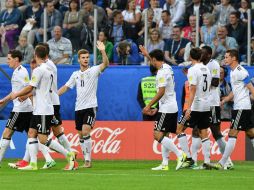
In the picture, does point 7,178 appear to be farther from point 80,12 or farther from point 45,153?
point 80,12

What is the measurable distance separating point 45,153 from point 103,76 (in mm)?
5529

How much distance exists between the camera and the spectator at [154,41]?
24188mm

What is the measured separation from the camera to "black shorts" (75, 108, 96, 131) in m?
19.1

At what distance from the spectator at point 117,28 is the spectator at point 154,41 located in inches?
37.2

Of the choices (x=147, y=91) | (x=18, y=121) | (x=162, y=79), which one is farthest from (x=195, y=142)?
(x=147, y=91)

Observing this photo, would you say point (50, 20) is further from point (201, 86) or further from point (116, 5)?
point (201, 86)

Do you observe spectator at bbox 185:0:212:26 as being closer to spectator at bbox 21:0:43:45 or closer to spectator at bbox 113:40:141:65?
spectator at bbox 113:40:141:65

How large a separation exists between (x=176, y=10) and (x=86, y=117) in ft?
23.8

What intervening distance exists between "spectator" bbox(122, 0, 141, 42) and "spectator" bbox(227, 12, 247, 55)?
99.7 inches

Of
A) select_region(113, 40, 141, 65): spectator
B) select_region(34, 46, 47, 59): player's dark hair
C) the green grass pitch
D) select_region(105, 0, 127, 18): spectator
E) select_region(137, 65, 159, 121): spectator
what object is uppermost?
select_region(105, 0, 127, 18): spectator

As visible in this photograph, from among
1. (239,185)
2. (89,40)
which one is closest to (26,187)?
(239,185)

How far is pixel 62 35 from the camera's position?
25.0m

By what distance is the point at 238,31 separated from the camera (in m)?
23.8

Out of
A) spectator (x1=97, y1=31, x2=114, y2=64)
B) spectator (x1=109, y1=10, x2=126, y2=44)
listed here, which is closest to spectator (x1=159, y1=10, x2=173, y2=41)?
spectator (x1=109, y1=10, x2=126, y2=44)
